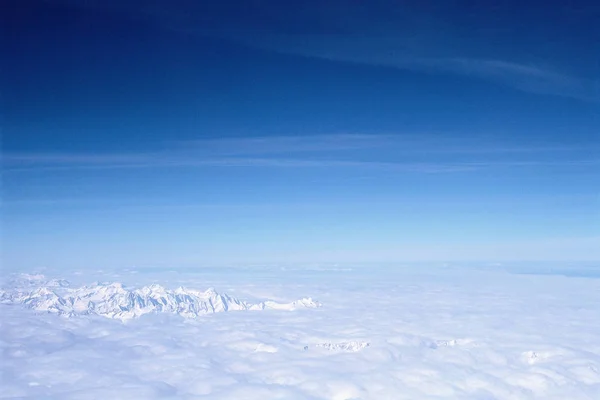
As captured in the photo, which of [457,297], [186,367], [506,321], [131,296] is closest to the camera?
[186,367]

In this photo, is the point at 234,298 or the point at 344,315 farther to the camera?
the point at 234,298

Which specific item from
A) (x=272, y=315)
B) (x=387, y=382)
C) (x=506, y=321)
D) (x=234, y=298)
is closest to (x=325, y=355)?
(x=387, y=382)

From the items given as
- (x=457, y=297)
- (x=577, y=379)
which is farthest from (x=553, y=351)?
(x=457, y=297)

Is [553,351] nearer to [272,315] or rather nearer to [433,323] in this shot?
[433,323]

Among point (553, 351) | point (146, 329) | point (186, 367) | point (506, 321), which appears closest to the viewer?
point (186, 367)

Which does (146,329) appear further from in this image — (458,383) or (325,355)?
(458,383)

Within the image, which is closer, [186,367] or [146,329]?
A: [186,367]

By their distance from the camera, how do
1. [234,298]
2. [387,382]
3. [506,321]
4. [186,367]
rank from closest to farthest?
1. [387,382]
2. [186,367]
3. [506,321]
4. [234,298]

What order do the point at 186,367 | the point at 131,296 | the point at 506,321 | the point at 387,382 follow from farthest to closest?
the point at 131,296 → the point at 506,321 → the point at 186,367 → the point at 387,382
